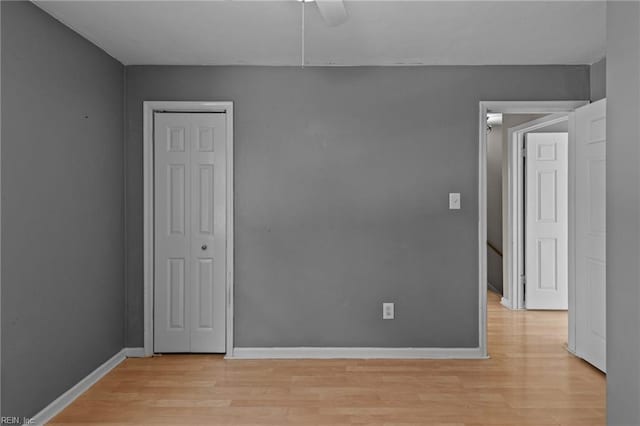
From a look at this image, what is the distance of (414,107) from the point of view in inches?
150

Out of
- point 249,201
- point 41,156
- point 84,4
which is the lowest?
point 249,201

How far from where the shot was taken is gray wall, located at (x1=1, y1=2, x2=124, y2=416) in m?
2.41

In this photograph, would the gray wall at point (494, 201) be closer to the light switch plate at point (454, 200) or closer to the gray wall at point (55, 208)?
the light switch plate at point (454, 200)

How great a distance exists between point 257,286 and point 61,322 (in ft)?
4.79

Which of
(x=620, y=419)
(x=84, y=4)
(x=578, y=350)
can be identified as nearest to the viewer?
(x=620, y=419)

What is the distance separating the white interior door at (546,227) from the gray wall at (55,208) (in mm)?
4424

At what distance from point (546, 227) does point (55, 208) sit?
4977 millimetres

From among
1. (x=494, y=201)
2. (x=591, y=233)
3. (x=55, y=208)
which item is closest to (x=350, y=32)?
(x=55, y=208)

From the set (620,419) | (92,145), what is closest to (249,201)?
(92,145)

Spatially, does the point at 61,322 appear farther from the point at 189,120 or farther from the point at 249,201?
the point at 189,120

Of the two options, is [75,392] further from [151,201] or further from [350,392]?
[350,392]

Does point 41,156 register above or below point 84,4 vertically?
below

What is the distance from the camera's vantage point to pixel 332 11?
8.07ft

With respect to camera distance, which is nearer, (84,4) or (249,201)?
(84,4)
